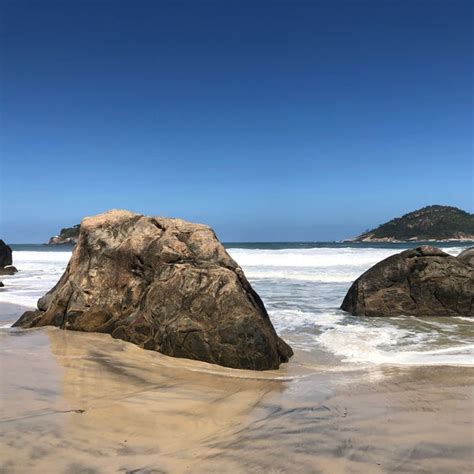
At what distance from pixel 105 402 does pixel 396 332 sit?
588 cm

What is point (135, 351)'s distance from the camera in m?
6.02

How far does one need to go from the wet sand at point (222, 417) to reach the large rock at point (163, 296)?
0.32 meters

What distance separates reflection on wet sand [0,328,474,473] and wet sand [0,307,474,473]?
0.4 inches

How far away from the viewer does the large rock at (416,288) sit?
10039 millimetres

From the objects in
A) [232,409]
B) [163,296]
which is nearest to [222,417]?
[232,409]

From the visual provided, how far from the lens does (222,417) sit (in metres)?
3.70

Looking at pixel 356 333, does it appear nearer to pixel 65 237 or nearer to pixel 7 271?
pixel 7 271

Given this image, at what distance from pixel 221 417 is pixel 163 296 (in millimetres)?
2836

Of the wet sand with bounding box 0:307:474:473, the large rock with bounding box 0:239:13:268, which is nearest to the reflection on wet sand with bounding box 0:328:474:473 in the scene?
the wet sand with bounding box 0:307:474:473

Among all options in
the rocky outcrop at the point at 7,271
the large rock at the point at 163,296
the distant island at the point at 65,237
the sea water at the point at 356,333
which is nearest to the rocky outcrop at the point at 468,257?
the sea water at the point at 356,333

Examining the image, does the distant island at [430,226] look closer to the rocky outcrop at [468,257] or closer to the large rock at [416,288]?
the rocky outcrop at [468,257]

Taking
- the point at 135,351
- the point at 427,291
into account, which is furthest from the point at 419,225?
the point at 135,351

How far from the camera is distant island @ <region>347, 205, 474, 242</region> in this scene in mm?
86312

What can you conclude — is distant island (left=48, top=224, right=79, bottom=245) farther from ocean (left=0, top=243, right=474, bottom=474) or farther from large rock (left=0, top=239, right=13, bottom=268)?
ocean (left=0, top=243, right=474, bottom=474)
